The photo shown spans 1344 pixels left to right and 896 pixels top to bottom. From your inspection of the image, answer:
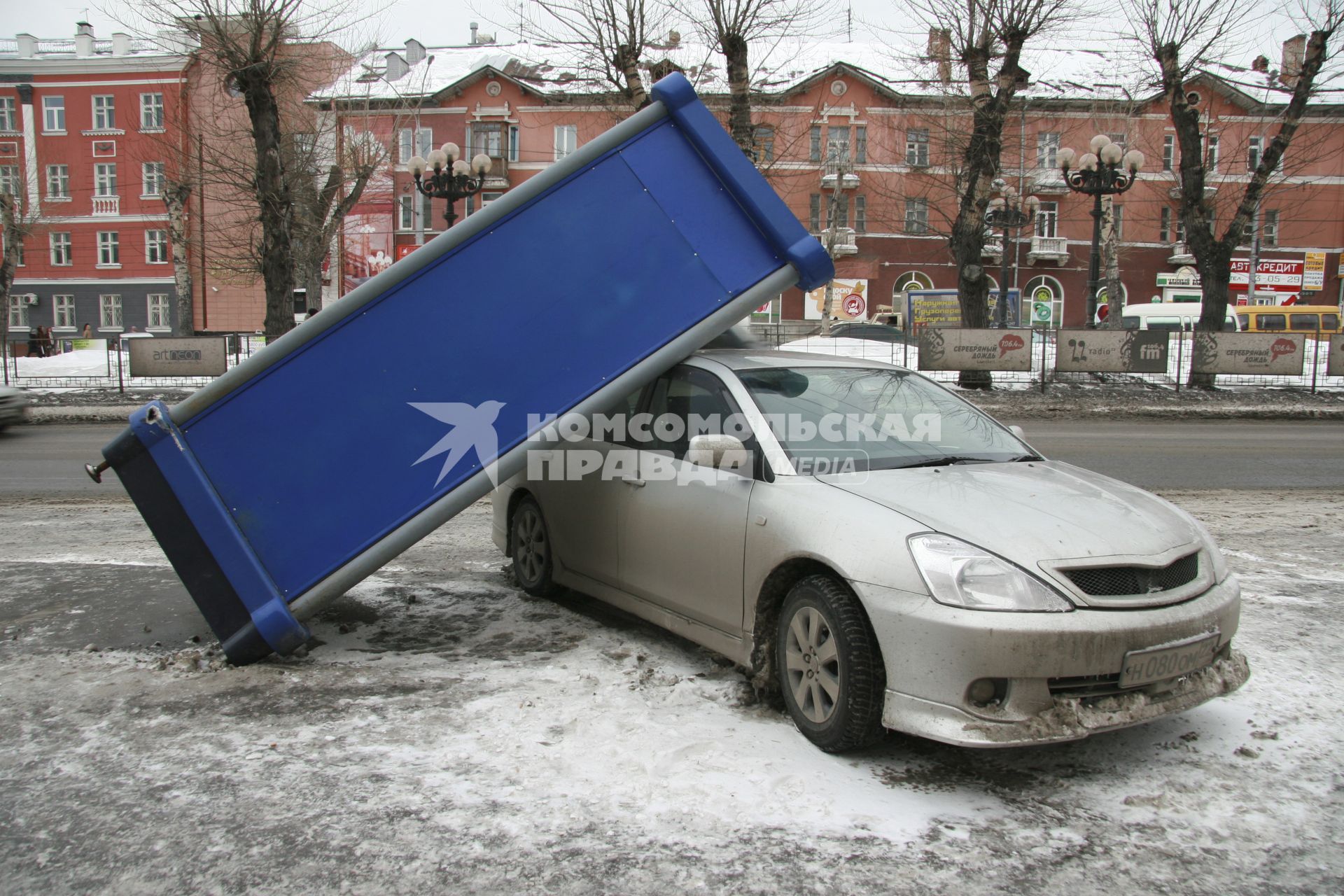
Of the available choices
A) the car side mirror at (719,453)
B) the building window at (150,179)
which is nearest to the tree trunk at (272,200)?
the car side mirror at (719,453)

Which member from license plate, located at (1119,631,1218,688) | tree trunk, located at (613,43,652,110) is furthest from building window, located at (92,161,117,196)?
license plate, located at (1119,631,1218,688)

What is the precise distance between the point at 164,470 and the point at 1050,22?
20.4 m

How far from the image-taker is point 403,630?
5.32m

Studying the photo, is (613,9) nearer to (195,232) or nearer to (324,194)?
(324,194)

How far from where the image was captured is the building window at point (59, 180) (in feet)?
180

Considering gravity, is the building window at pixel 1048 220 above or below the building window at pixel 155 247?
above

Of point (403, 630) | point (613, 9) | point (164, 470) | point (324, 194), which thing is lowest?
point (403, 630)

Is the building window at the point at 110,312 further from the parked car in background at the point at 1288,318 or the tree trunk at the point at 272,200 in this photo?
the parked car in background at the point at 1288,318

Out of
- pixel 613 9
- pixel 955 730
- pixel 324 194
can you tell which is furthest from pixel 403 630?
pixel 324 194

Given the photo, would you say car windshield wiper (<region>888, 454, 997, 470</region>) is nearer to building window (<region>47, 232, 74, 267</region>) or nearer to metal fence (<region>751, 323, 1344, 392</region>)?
metal fence (<region>751, 323, 1344, 392</region>)

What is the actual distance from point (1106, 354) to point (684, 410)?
18.8 metres

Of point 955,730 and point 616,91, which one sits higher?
point 616,91

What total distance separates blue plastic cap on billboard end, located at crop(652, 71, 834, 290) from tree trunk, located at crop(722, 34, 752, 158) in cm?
1339

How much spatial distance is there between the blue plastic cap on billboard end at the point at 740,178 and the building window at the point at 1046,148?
45.3 metres
